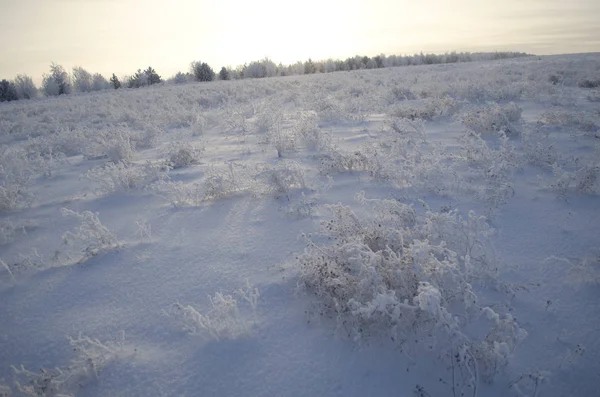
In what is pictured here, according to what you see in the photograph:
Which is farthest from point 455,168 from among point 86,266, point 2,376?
point 2,376

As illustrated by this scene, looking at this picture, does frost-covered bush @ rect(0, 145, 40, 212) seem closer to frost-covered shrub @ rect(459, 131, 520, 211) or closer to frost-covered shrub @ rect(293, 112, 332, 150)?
frost-covered shrub @ rect(293, 112, 332, 150)

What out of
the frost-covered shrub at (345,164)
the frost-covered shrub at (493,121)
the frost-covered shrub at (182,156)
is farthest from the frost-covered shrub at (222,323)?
the frost-covered shrub at (493,121)

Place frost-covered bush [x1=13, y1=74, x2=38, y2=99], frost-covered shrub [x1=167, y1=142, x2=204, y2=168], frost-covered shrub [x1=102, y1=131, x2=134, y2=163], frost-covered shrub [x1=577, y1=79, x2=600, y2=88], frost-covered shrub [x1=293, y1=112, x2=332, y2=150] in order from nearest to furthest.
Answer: frost-covered shrub [x1=167, y1=142, x2=204, y2=168] → frost-covered shrub [x1=293, y1=112, x2=332, y2=150] → frost-covered shrub [x1=102, y1=131, x2=134, y2=163] → frost-covered shrub [x1=577, y1=79, x2=600, y2=88] → frost-covered bush [x1=13, y1=74, x2=38, y2=99]

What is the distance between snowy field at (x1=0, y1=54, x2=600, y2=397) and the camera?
6.67 feet

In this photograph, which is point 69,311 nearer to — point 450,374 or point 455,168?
point 450,374

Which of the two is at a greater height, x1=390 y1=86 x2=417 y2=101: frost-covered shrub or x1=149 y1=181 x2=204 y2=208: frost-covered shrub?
x1=390 y1=86 x2=417 y2=101: frost-covered shrub

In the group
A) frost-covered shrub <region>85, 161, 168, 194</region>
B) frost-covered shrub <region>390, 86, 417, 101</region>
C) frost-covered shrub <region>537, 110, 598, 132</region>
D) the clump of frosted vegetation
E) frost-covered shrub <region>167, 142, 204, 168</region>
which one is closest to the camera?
the clump of frosted vegetation

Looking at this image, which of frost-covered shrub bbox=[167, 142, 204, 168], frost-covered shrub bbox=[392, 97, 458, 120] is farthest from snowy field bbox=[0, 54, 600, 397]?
frost-covered shrub bbox=[392, 97, 458, 120]

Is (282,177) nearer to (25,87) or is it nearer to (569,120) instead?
(569,120)

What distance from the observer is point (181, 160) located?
6246 mm

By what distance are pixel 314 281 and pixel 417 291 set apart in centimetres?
79

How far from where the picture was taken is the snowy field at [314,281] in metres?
2.03

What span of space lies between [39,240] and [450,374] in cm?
449

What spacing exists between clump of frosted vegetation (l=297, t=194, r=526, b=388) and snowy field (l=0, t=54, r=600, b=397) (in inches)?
0.6
